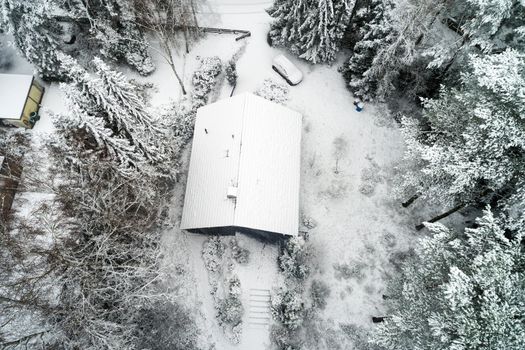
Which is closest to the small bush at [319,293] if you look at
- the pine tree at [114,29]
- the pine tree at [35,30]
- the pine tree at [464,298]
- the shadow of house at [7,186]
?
the pine tree at [464,298]

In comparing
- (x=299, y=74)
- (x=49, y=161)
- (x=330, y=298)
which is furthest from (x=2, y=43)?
(x=330, y=298)

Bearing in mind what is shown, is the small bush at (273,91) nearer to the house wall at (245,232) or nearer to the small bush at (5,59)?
the house wall at (245,232)

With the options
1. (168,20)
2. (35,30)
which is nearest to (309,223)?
(168,20)

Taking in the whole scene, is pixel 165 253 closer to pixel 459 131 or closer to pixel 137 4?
pixel 137 4

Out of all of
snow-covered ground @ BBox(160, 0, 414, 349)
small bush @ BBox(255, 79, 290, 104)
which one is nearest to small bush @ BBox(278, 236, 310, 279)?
snow-covered ground @ BBox(160, 0, 414, 349)

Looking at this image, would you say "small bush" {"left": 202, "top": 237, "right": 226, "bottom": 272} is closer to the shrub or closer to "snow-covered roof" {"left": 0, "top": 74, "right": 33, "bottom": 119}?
the shrub

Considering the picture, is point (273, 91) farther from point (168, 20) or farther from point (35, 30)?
point (35, 30)

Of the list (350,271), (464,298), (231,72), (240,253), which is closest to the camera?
(464,298)
